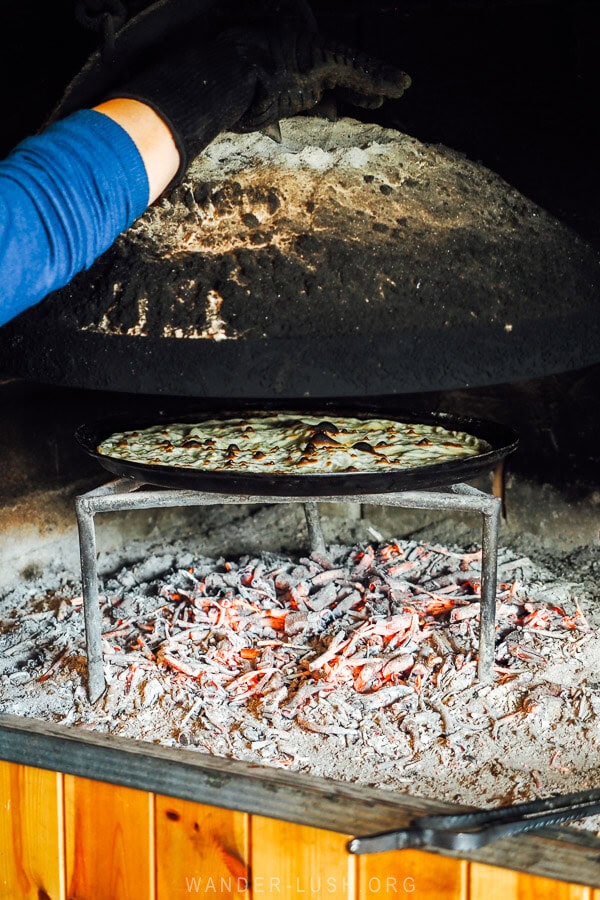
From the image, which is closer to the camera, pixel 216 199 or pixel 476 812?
pixel 476 812

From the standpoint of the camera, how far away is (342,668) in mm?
2242

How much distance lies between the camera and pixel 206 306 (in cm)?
178

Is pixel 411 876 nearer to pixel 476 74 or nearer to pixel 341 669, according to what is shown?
pixel 341 669

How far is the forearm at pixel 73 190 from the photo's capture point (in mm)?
1314

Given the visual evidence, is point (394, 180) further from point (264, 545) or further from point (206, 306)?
point (264, 545)

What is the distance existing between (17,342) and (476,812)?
4.03 feet

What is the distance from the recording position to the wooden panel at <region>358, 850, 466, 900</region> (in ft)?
4.39

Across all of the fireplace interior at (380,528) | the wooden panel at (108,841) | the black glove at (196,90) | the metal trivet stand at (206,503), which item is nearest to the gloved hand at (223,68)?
the black glove at (196,90)

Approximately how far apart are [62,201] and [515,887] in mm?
1158

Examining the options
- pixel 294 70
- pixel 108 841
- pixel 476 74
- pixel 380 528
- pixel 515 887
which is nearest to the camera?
pixel 515 887

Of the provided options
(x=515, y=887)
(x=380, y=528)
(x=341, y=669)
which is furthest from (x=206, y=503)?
(x=380, y=528)

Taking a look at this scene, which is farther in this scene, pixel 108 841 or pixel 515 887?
pixel 108 841

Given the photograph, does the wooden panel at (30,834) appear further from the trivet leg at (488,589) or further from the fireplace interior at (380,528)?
the trivet leg at (488,589)

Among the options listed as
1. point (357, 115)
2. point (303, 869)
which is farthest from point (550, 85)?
point (303, 869)
